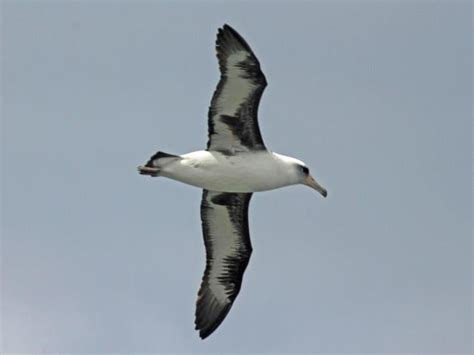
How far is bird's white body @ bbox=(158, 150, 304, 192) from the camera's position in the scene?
2555cm

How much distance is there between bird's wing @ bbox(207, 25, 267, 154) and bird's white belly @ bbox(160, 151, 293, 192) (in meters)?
0.23

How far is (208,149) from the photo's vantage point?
26.0 metres

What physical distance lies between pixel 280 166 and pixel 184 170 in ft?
6.27

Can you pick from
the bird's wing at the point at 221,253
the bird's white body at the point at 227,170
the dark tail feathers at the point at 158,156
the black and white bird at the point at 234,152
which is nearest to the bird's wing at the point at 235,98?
the black and white bird at the point at 234,152

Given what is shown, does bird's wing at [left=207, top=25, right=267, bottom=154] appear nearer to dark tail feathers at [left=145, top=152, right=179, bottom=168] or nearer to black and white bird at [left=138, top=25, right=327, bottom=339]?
black and white bird at [left=138, top=25, right=327, bottom=339]

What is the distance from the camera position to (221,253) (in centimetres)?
2822

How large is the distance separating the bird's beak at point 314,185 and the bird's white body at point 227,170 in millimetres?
891

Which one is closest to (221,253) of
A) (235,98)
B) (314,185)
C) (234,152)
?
(314,185)

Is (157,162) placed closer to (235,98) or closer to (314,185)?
(235,98)

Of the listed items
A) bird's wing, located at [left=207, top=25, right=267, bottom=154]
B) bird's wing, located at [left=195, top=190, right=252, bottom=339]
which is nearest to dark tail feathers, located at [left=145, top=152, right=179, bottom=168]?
bird's wing, located at [left=207, top=25, right=267, bottom=154]

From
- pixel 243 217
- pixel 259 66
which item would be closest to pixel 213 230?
pixel 243 217

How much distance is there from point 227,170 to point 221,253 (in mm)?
2993

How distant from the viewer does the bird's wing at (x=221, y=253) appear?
90.8ft

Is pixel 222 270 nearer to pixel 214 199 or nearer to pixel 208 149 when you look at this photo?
pixel 214 199
